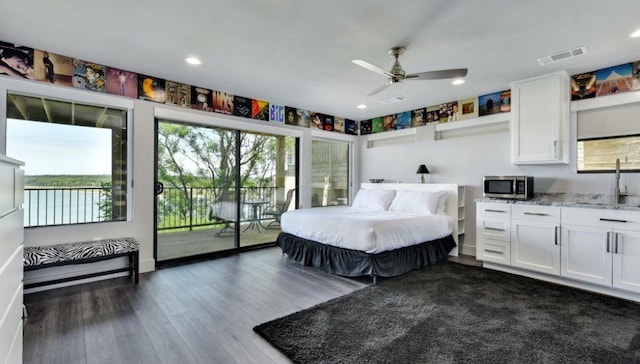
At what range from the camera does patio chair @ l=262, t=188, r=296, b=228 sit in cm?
550

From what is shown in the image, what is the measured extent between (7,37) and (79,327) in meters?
2.82

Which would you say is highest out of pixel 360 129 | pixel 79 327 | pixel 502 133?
pixel 360 129

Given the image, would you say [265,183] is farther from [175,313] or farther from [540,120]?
[540,120]

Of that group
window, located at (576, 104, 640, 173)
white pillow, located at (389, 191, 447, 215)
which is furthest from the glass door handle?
window, located at (576, 104, 640, 173)

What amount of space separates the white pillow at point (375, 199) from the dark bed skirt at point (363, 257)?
1.06 metres

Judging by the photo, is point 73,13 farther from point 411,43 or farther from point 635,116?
point 635,116

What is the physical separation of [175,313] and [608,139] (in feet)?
16.5

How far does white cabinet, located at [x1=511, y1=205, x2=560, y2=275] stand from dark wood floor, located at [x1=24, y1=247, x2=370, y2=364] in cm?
200

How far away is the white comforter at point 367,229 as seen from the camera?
338 cm

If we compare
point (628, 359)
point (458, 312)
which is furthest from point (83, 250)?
point (628, 359)

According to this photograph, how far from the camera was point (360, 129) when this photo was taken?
6.68 meters

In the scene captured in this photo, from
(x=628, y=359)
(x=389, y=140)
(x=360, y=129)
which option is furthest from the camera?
(x=360, y=129)

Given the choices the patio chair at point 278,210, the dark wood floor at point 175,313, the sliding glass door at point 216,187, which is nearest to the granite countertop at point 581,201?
the dark wood floor at point 175,313

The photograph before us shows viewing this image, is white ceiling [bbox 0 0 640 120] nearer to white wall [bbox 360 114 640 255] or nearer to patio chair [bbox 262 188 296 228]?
white wall [bbox 360 114 640 255]
